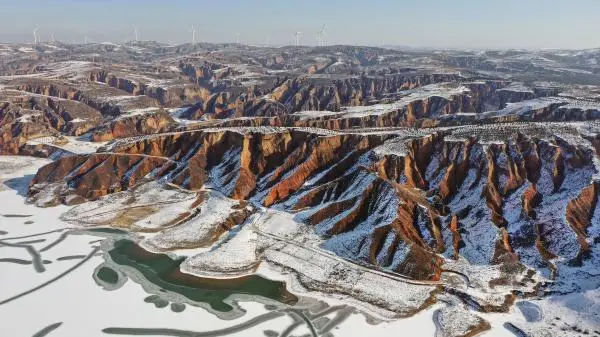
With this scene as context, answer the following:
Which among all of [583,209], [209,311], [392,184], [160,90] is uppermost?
[160,90]

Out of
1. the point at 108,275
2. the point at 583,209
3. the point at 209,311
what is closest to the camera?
the point at 209,311

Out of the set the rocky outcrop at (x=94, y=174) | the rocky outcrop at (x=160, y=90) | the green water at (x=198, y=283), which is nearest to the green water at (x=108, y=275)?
the green water at (x=198, y=283)

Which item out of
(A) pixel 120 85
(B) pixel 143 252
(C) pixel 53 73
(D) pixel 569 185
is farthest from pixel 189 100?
(D) pixel 569 185

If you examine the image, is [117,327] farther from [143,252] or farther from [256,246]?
[256,246]

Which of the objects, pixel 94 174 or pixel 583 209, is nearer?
pixel 583 209

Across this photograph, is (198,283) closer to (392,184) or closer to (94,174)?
(392,184)

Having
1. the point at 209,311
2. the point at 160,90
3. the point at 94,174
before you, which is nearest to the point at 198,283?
the point at 209,311

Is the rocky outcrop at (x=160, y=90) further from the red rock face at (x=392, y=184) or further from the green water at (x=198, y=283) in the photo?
the green water at (x=198, y=283)
